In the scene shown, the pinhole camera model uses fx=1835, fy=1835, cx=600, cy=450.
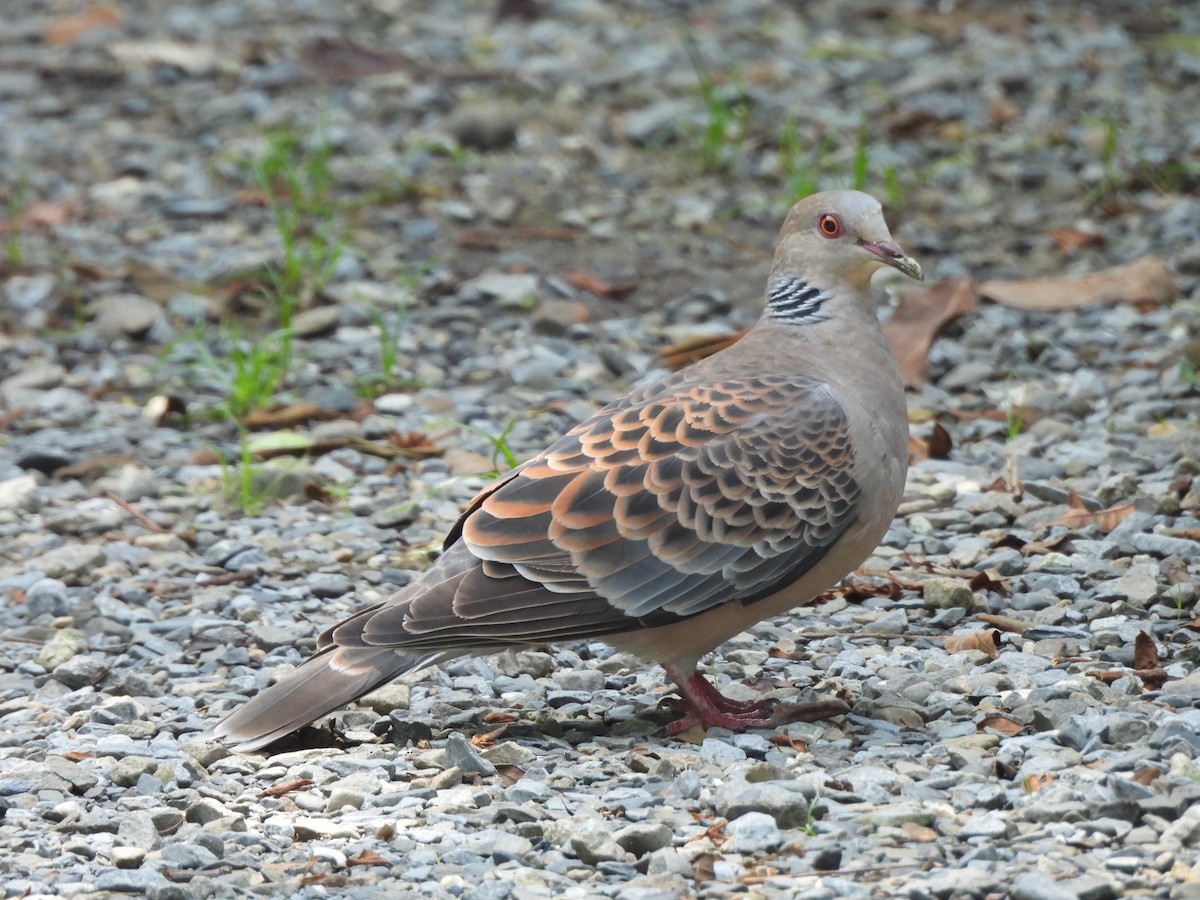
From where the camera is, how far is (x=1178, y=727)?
362cm

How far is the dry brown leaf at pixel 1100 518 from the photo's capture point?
16.6 ft

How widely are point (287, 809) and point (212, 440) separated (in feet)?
9.45

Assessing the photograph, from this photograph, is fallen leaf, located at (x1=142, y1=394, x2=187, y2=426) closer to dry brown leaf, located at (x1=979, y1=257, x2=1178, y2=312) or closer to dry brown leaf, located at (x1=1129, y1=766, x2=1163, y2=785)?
dry brown leaf, located at (x1=979, y1=257, x2=1178, y2=312)

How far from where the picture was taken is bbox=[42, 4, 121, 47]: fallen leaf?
10414 mm

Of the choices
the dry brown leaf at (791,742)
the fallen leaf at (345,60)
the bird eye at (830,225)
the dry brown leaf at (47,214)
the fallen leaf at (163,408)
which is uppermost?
the bird eye at (830,225)

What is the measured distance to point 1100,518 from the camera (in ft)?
16.6

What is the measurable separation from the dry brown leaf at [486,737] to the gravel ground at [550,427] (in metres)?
0.04

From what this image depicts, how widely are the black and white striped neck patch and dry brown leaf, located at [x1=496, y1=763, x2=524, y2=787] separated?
1.37 meters

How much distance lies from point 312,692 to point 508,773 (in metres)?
0.48

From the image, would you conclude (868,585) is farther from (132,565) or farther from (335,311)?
(335,311)

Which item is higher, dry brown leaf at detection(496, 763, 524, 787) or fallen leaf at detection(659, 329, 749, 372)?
fallen leaf at detection(659, 329, 749, 372)

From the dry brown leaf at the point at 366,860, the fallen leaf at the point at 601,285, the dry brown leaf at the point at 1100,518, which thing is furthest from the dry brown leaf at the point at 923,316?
the dry brown leaf at the point at 366,860

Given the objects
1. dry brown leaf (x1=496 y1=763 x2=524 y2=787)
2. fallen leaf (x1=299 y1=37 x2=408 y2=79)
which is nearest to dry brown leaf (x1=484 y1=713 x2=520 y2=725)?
dry brown leaf (x1=496 y1=763 x2=524 y2=787)

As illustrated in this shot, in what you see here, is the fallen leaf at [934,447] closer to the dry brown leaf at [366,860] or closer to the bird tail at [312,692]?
the bird tail at [312,692]
